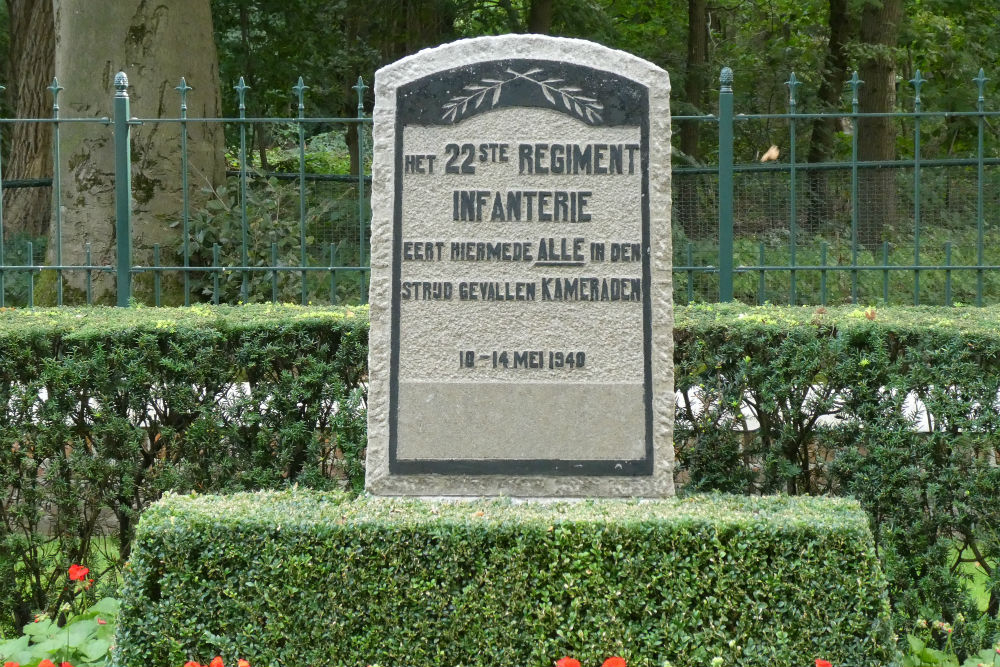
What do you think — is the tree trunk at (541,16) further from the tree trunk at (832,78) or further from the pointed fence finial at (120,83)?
the pointed fence finial at (120,83)

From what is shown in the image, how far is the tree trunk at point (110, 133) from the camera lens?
9.47 metres

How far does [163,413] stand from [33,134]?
9.70m

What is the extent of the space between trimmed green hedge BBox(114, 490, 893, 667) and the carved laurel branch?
1.52 meters

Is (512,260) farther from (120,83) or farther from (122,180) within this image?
(120,83)

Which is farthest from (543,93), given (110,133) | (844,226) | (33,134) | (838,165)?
(33,134)

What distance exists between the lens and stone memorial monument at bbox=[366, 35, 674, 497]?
13.2 feet

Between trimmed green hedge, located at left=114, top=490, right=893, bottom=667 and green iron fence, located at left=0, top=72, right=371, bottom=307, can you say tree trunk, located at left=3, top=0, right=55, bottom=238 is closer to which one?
green iron fence, located at left=0, top=72, right=371, bottom=307

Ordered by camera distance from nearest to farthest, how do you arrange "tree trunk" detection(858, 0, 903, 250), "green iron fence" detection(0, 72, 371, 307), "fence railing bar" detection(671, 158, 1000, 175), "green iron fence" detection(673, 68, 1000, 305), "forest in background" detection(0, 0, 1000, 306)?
"green iron fence" detection(0, 72, 371, 307)
"fence railing bar" detection(671, 158, 1000, 175)
"forest in background" detection(0, 0, 1000, 306)
"green iron fence" detection(673, 68, 1000, 305)
"tree trunk" detection(858, 0, 903, 250)

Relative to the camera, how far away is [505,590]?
11.2 feet

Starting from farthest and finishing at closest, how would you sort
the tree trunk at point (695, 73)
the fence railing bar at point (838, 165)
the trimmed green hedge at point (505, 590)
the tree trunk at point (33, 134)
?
1. the tree trunk at point (695, 73)
2. the tree trunk at point (33, 134)
3. the fence railing bar at point (838, 165)
4. the trimmed green hedge at point (505, 590)

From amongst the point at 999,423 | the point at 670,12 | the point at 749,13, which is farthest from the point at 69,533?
the point at 749,13

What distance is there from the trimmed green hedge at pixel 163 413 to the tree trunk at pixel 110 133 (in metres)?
5.07

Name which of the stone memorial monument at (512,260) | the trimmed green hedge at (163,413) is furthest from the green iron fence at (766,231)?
the stone memorial monument at (512,260)

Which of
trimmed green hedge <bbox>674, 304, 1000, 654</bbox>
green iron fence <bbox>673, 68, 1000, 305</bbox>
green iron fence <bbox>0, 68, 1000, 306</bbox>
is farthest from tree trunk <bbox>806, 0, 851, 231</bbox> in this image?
trimmed green hedge <bbox>674, 304, 1000, 654</bbox>
